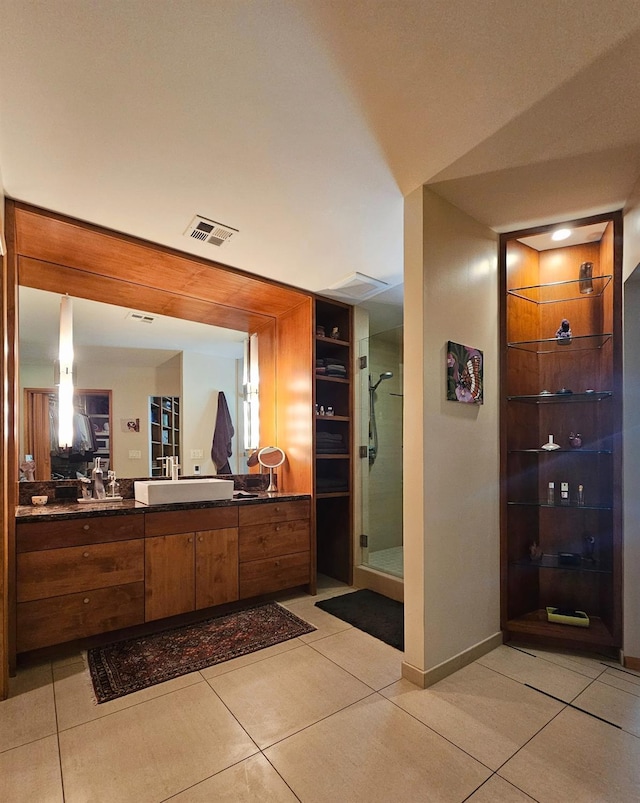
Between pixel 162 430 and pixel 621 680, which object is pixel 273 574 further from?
pixel 621 680

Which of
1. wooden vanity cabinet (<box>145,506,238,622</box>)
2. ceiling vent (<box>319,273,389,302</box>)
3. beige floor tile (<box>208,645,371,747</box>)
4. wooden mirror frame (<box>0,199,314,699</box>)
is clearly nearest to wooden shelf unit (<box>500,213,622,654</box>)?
ceiling vent (<box>319,273,389,302</box>)

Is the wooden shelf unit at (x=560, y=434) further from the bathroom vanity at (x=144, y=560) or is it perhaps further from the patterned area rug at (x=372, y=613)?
the bathroom vanity at (x=144, y=560)

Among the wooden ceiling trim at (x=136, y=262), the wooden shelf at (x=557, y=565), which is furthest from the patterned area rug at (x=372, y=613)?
the wooden ceiling trim at (x=136, y=262)

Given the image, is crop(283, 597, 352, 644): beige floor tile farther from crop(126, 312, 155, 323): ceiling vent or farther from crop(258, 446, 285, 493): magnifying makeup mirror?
crop(126, 312, 155, 323): ceiling vent

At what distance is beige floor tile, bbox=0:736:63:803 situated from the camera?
144 cm

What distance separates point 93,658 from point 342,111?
3007 millimetres

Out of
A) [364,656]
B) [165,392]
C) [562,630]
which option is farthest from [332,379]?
[562,630]

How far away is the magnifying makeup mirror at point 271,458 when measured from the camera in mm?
3734

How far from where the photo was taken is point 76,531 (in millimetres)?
2402

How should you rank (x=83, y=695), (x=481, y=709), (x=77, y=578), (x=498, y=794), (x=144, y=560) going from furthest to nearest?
(x=144, y=560), (x=77, y=578), (x=83, y=695), (x=481, y=709), (x=498, y=794)

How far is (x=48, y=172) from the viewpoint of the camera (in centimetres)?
191

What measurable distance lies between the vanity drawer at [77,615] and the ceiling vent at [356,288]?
2536 millimetres

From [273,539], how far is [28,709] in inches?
65.7

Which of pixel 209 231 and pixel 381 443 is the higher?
pixel 209 231
